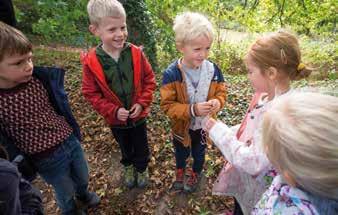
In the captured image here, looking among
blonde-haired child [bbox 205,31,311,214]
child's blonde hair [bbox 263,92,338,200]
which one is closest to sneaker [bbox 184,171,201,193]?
blonde-haired child [bbox 205,31,311,214]

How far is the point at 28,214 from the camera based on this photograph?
64.4 inches

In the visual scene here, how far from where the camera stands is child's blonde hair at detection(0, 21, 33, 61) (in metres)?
1.99

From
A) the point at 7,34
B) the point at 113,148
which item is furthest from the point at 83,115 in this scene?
the point at 7,34

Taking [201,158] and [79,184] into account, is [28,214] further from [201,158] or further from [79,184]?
[201,158]

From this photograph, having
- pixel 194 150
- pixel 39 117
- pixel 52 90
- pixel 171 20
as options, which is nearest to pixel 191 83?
pixel 194 150

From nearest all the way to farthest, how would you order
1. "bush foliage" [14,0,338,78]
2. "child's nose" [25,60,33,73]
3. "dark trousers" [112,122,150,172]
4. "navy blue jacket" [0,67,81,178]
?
1. "child's nose" [25,60,33,73]
2. "navy blue jacket" [0,67,81,178]
3. "dark trousers" [112,122,150,172]
4. "bush foliage" [14,0,338,78]

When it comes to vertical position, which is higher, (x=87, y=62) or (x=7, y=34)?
(x=7, y=34)

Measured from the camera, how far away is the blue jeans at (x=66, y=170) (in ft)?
8.15

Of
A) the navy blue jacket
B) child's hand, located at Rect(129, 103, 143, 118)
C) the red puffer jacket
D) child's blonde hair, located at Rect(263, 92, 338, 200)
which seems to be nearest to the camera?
child's blonde hair, located at Rect(263, 92, 338, 200)

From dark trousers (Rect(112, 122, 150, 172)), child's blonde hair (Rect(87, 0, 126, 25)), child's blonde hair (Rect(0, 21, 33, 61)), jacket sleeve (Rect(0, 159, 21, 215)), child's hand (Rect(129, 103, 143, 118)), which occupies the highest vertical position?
child's blonde hair (Rect(87, 0, 126, 25))

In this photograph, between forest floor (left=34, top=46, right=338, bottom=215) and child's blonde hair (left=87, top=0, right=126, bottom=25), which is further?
forest floor (left=34, top=46, right=338, bottom=215)

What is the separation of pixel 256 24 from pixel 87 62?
7.32 m

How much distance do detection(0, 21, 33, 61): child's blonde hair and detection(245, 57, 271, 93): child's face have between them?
1.68 m

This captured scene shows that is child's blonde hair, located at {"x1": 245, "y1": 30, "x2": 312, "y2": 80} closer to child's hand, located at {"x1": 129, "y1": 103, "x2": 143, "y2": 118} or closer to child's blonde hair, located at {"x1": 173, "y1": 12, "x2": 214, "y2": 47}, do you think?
child's blonde hair, located at {"x1": 173, "y1": 12, "x2": 214, "y2": 47}
